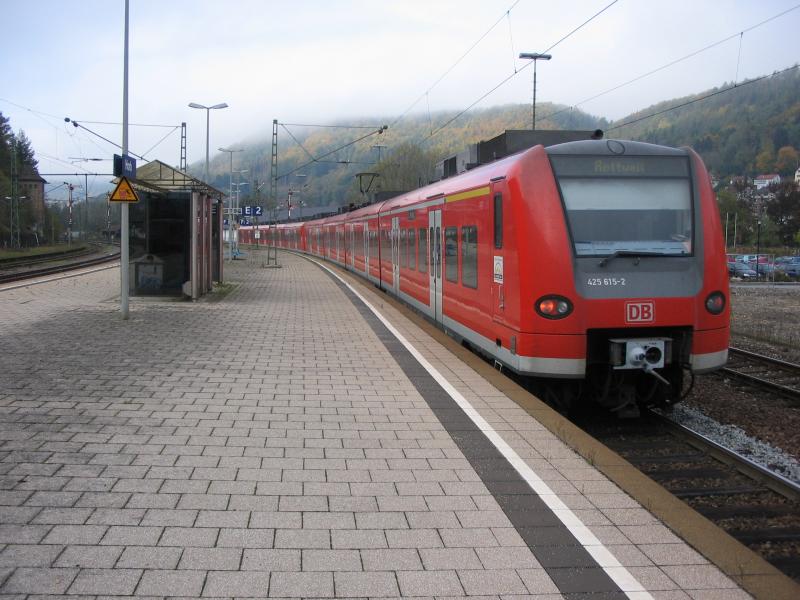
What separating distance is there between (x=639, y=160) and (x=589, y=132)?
91.8 inches

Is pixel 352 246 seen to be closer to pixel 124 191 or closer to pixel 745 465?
pixel 124 191

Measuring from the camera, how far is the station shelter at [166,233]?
55.4 ft

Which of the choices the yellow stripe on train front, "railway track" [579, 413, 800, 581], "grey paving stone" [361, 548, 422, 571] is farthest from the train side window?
"grey paving stone" [361, 548, 422, 571]

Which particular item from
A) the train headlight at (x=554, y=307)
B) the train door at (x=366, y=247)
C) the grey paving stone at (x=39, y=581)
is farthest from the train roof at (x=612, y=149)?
the train door at (x=366, y=247)

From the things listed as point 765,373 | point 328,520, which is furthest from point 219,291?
point 328,520

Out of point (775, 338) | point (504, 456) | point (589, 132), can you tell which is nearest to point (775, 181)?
point (775, 338)

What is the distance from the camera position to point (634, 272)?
7.55m

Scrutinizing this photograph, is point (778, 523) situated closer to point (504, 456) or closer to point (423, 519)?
point (504, 456)

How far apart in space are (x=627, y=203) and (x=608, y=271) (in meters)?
0.84

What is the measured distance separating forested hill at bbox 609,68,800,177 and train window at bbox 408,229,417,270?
56.4m

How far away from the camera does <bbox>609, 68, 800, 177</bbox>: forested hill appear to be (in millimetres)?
71000

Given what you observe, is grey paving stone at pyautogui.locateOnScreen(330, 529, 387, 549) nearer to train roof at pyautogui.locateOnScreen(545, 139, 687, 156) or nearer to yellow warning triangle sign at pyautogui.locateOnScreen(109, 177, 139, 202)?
train roof at pyautogui.locateOnScreen(545, 139, 687, 156)

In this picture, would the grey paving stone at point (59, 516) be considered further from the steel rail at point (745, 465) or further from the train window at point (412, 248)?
the train window at point (412, 248)

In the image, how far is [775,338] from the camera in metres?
Result: 16.0
